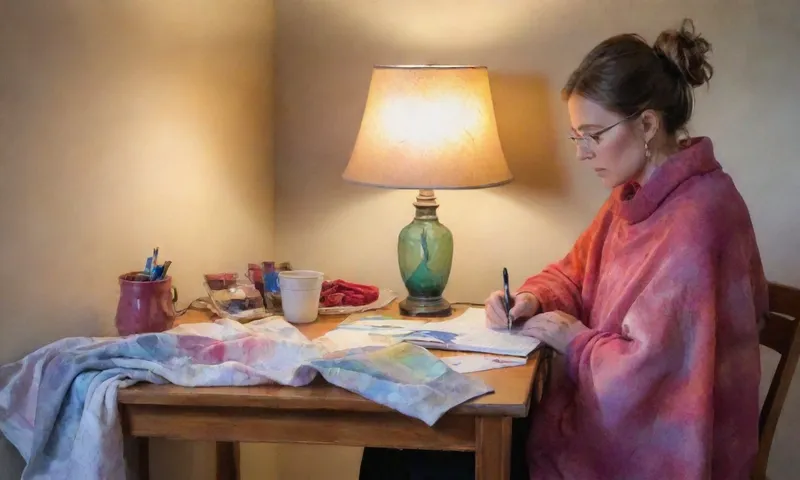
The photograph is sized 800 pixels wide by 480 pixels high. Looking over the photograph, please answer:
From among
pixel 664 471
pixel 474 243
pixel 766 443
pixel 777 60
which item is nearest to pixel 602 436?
pixel 664 471

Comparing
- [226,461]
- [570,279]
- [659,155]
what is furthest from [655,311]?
[226,461]

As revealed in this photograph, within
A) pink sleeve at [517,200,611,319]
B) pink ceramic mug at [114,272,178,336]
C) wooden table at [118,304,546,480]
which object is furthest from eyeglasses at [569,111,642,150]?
pink ceramic mug at [114,272,178,336]

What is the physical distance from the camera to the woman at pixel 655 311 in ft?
4.48

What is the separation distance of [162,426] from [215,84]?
0.85m

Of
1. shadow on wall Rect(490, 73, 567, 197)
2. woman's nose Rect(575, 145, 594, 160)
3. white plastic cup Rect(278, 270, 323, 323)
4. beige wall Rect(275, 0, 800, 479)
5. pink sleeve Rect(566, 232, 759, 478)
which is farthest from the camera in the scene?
shadow on wall Rect(490, 73, 567, 197)

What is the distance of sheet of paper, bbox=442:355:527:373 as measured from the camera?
1.40 m

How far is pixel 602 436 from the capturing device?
1413 mm

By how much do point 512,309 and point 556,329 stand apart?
145 mm

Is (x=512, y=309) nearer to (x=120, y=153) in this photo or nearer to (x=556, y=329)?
(x=556, y=329)

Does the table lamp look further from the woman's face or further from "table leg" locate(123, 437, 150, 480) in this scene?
"table leg" locate(123, 437, 150, 480)

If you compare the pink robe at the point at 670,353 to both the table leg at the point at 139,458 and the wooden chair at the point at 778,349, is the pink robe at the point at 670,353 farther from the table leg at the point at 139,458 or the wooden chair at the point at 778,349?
the table leg at the point at 139,458

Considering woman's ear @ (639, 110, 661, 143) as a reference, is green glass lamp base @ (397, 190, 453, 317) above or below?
below

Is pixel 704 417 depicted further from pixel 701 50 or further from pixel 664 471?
pixel 701 50

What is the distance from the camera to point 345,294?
1.88 metres
